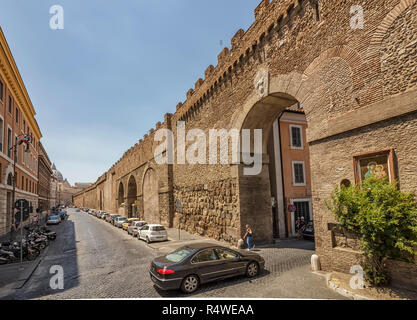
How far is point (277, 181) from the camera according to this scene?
1766 centimetres

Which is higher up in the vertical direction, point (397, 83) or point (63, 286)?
point (397, 83)

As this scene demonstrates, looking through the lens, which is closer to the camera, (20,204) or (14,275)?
(14,275)

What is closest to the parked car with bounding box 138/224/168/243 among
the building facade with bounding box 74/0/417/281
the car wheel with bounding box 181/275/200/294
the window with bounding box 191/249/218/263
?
the building facade with bounding box 74/0/417/281

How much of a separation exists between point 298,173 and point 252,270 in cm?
1153

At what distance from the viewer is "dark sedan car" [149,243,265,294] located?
7219mm

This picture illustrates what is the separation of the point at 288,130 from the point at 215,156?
6278 millimetres

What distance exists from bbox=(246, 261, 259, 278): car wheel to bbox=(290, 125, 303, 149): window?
11822mm

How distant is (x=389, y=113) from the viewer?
6.81 metres

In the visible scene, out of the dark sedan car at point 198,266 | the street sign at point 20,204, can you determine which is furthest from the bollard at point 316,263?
the street sign at point 20,204

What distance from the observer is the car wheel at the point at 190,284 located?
7309 millimetres

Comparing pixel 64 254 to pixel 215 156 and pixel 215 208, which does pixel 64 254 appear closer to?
pixel 215 208

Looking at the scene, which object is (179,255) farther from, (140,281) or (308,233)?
(308,233)

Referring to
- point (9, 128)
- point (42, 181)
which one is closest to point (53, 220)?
point (9, 128)

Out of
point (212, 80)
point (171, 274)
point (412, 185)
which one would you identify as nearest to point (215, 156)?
point (212, 80)
